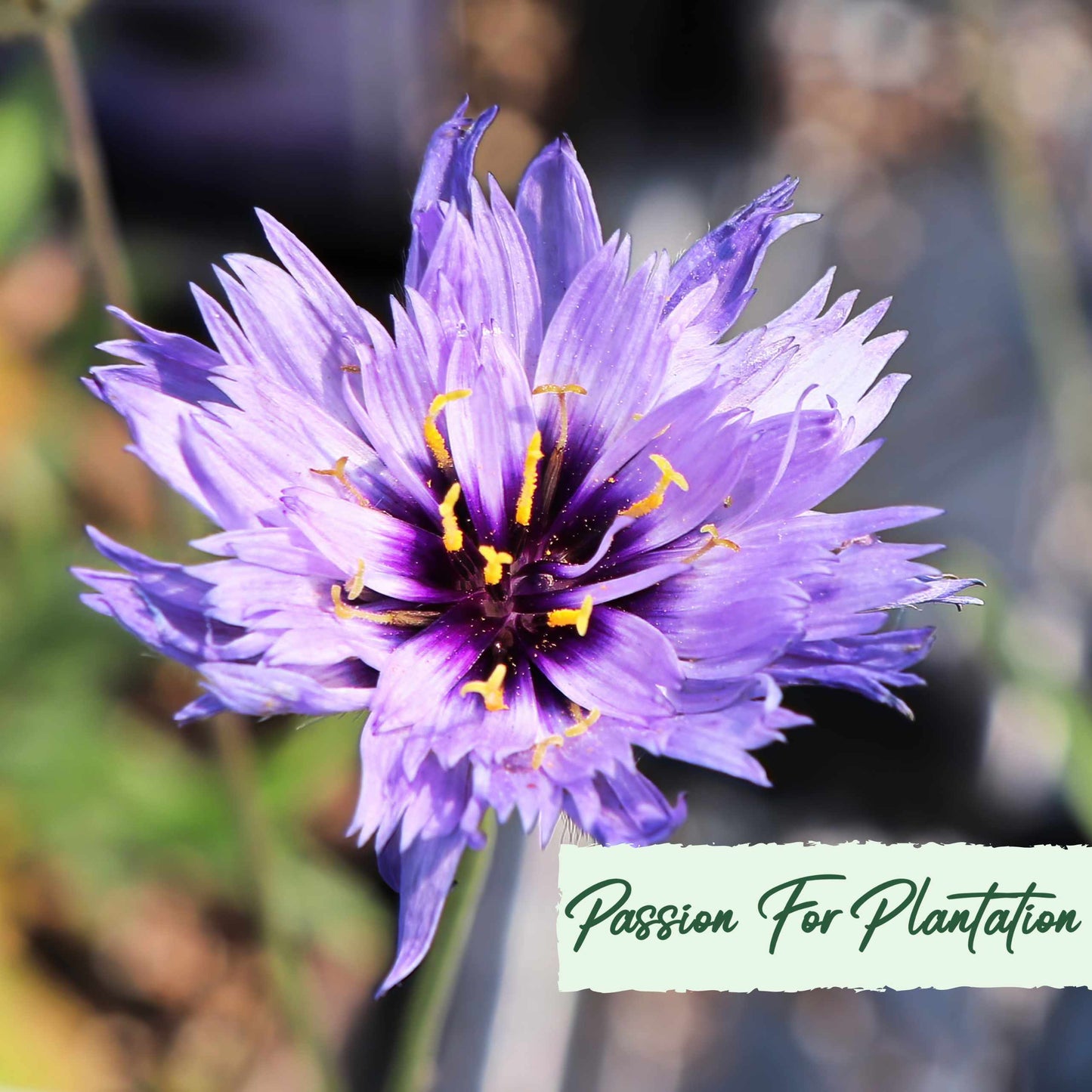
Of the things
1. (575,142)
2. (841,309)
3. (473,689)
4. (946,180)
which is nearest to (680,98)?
(575,142)

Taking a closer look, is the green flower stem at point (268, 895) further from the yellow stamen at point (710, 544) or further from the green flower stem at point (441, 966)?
the yellow stamen at point (710, 544)

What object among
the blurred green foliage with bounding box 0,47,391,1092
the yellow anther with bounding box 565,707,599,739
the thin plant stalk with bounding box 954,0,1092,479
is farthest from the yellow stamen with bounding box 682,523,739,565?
the thin plant stalk with bounding box 954,0,1092,479

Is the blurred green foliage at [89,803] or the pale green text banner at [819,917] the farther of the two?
the blurred green foliage at [89,803]

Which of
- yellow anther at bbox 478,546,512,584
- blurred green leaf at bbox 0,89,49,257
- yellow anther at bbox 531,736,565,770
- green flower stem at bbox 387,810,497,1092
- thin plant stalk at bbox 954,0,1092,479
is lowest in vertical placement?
green flower stem at bbox 387,810,497,1092

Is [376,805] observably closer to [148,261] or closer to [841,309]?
[841,309]

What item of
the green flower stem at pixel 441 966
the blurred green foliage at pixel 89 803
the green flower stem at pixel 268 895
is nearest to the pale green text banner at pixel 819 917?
the green flower stem at pixel 441 966

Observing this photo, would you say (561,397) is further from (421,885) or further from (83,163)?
(83,163)

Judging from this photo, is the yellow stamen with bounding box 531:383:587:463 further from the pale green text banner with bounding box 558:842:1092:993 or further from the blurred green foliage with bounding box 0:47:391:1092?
the blurred green foliage with bounding box 0:47:391:1092
